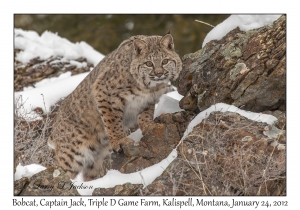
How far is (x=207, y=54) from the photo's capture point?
22.6ft

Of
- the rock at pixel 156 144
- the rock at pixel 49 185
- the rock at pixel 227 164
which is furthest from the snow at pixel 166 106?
the rock at pixel 49 185

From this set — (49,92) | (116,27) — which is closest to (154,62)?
(49,92)

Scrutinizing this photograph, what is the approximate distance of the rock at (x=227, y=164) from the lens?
502cm

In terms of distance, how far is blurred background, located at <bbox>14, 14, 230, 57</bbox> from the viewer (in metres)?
15.9

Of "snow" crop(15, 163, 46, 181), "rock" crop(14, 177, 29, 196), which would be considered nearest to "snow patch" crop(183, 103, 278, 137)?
"snow" crop(15, 163, 46, 181)

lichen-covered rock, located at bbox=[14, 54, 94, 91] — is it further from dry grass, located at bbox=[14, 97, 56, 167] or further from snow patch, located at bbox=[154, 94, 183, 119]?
snow patch, located at bbox=[154, 94, 183, 119]

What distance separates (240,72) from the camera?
625cm

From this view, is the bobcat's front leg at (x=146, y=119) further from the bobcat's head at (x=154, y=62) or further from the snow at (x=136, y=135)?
the bobcat's head at (x=154, y=62)

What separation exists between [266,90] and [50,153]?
3219 mm

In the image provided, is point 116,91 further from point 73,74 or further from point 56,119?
point 73,74

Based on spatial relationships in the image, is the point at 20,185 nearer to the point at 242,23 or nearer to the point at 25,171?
the point at 25,171

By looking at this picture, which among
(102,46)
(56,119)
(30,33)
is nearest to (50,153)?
(56,119)

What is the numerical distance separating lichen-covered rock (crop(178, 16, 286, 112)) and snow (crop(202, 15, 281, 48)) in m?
0.09

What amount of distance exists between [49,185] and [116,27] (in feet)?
40.4
